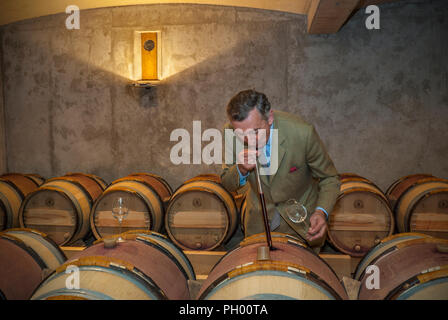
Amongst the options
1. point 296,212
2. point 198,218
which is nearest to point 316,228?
point 296,212

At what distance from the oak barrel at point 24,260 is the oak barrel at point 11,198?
1885mm

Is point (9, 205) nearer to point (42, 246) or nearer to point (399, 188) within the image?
point (42, 246)

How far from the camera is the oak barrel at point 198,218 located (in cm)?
376

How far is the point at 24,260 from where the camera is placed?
208 cm

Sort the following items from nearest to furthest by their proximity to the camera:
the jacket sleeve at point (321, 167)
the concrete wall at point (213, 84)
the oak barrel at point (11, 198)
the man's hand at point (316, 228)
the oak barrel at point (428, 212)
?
the man's hand at point (316, 228)
the jacket sleeve at point (321, 167)
the oak barrel at point (428, 212)
the oak barrel at point (11, 198)
the concrete wall at point (213, 84)

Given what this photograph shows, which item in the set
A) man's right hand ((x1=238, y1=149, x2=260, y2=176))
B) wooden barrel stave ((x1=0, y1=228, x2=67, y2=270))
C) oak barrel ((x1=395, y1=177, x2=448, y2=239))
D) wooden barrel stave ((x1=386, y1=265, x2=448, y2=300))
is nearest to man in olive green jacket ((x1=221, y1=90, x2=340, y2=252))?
man's right hand ((x1=238, y1=149, x2=260, y2=176))

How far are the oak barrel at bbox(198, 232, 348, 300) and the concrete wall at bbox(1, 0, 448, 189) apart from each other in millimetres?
3811

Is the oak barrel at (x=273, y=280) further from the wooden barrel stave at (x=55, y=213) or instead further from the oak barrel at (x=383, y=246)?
the wooden barrel stave at (x=55, y=213)

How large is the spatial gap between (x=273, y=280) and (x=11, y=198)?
3.86 m

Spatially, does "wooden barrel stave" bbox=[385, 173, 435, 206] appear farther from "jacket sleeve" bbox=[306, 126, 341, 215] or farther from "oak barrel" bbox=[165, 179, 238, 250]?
"jacket sleeve" bbox=[306, 126, 341, 215]

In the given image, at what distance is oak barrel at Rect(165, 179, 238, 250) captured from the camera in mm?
3762

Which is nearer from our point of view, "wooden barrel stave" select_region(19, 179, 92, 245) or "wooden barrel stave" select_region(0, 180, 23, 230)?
"wooden barrel stave" select_region(19, 179, 92, 245)

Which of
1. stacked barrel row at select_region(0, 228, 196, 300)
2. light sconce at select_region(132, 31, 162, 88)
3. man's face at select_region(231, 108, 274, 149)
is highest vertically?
light sconce at select_region(132, 31, 162, 88)

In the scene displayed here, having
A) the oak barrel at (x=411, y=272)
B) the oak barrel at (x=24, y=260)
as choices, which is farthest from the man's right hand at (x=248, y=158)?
the oak barrel at (x=24, y=260)
